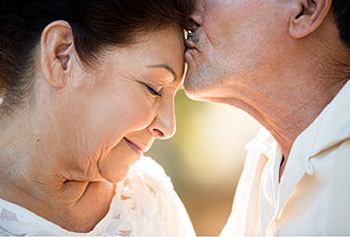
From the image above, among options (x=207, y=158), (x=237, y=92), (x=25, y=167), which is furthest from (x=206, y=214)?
(x=25, y=167)

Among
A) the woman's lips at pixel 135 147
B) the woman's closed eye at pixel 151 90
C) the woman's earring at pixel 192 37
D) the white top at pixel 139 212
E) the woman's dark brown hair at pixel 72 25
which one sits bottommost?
the white top at pixel 139 212

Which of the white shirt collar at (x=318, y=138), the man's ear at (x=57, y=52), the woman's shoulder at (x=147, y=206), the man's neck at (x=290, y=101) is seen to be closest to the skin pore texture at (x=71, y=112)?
the man's ear at (x=57, y=52)

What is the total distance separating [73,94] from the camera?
1.96 meters

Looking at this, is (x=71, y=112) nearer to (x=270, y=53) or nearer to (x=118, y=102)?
(x=118, y=102)

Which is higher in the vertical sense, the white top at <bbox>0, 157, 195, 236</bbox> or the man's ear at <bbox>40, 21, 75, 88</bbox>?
the man's ear at <bbox>40, 21, 75, 88</bbox>

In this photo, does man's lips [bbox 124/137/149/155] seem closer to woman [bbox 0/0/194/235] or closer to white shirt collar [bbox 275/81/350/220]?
woman [bbox 0/0/194/235]

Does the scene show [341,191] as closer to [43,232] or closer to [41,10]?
[43,232]

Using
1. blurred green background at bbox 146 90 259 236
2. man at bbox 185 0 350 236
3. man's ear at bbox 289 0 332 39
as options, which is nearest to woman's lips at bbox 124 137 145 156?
man at bbox 185 0 350 236

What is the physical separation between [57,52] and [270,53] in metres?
0.83

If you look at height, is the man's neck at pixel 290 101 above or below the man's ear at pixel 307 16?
below

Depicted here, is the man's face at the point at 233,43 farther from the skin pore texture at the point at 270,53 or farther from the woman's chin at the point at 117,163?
the woman's chin at the point at 117,163

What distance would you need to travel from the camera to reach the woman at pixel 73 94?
1909 millimetres

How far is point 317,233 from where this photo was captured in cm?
186

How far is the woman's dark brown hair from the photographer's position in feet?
6.20
